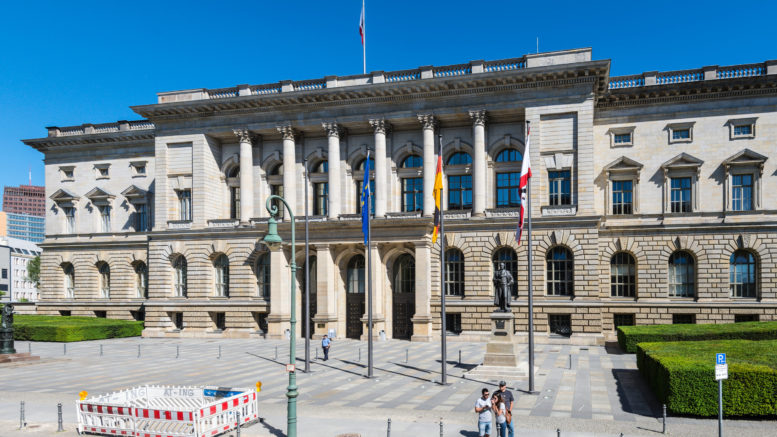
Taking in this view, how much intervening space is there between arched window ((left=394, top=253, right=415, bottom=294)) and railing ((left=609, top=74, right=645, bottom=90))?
2101 centimetres

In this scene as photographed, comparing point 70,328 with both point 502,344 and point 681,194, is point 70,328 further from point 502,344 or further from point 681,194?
point 681,194

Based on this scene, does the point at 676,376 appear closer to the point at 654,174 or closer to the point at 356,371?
the point at 356,371

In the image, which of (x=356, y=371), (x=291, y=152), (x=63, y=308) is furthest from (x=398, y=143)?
(x=63, y=308)

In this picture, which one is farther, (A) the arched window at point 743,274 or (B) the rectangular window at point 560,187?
(B) the rectangular window at point 560,187

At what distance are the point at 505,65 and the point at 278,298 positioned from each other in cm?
2595

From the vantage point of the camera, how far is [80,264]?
60469 mm

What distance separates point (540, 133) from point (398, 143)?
11654 mm

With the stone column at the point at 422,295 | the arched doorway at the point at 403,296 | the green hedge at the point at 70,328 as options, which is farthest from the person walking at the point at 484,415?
the green hedge at the point at 70,328

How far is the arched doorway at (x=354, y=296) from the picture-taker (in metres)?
49.2

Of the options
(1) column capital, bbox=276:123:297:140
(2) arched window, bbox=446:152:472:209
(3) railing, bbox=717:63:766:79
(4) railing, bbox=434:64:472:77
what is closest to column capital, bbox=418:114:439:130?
(4) railing, bbox=434:64:472:77

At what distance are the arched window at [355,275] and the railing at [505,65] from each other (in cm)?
1829

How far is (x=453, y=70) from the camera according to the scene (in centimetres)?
4644

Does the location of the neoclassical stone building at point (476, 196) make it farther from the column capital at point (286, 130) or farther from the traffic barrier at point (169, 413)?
the traffic barrier at point (169, 413)

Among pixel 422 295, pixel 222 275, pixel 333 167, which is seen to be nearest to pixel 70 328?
pixel 222 275
